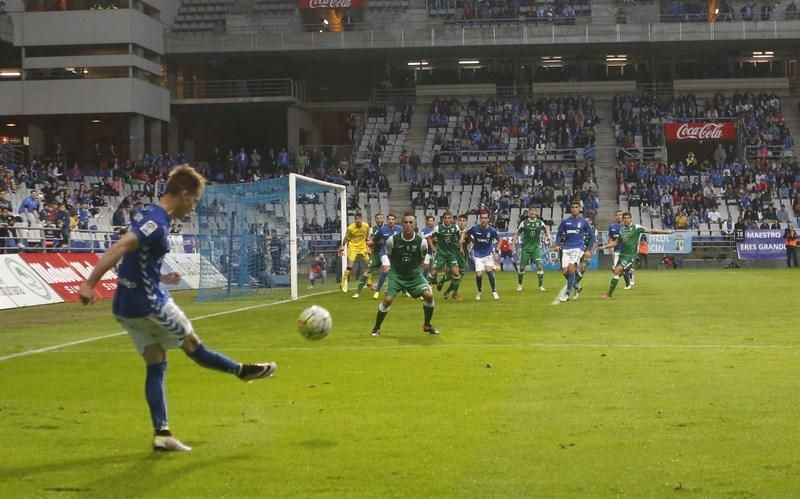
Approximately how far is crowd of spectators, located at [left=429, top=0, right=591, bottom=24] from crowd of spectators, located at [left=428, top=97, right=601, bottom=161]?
4998 mm

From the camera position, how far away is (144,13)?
217ft

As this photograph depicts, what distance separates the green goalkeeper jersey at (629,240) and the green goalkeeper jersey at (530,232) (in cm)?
235

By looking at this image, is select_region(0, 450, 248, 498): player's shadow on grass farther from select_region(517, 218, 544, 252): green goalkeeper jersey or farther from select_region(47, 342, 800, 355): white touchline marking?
select_region(517, 218, 544, 252): green goalkeeper jersey

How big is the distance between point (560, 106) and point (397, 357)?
54.4 metres

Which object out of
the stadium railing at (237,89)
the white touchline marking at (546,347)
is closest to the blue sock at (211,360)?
the white touchline marking at (546,347)

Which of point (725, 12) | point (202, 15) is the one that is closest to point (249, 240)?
point (202, 15)

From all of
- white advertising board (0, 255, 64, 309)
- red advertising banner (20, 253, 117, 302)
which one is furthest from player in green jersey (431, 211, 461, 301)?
white advertising board (0, 255, 64, 309)

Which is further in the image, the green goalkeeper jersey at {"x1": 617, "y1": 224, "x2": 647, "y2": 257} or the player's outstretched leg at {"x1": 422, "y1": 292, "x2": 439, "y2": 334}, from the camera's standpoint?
the green goalkeeper jersey at {"x1": 617, "y1": 224, "x2": 647, "y2": 257}

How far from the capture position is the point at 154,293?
323 inches

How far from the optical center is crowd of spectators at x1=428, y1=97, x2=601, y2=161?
209 feet

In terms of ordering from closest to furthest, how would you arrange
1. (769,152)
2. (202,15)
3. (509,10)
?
(769,152) → (509,10) → (202,15)

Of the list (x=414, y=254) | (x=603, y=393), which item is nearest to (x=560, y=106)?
(x=414, y=254)

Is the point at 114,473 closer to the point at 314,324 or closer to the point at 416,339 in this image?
the point at 314,324

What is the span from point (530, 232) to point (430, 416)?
2105 centimetres
